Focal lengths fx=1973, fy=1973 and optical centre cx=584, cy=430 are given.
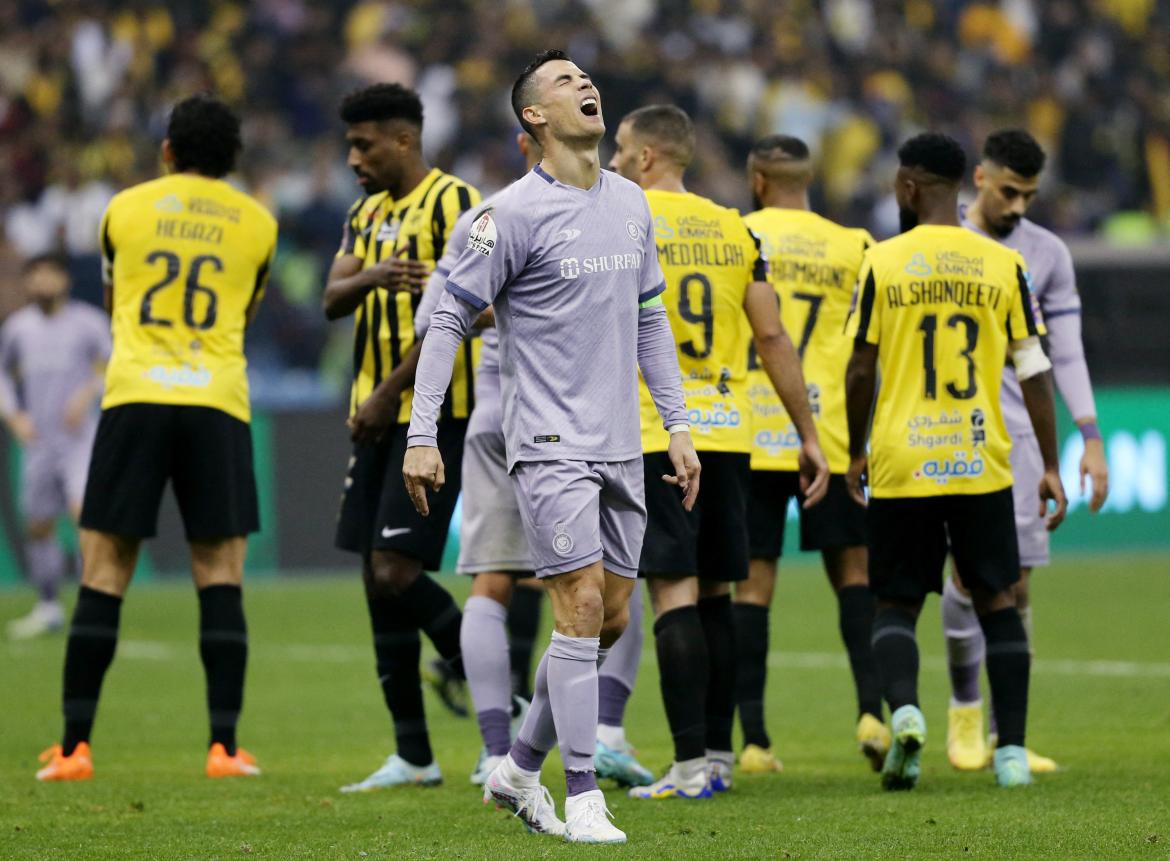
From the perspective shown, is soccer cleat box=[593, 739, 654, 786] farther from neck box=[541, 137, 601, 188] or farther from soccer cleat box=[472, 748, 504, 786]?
neck box=[541, 137, 601, 188]

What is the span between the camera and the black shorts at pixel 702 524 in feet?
21.5

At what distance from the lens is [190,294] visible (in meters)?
7.55

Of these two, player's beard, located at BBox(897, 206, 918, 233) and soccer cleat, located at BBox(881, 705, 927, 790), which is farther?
player's beard, located at BBox(897, 206, 918, 233)

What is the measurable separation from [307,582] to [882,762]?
10080 millimetres

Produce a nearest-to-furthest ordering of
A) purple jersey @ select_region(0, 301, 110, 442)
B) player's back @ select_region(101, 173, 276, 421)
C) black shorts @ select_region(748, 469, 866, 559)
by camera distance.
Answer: player's back @ select_region(101, 173, 276, 421) < black shorts @ select_region(748, 469, 866, 559) < purple jersey @ select_region(0, 301, 110, 442)

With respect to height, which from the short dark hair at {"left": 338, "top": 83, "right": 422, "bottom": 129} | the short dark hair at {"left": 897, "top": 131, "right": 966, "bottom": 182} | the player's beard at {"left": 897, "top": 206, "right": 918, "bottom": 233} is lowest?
the player's beard at {"left": 897, "top": 206, "right": 918, "bottom": 233}

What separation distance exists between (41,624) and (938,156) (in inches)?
342

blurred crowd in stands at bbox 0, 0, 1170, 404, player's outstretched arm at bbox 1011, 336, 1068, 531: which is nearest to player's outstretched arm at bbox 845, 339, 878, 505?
player's outstretched arm at bbox 1011, 336, 1068, 531

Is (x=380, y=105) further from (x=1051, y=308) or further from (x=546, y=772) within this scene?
(x=1051, y=308)

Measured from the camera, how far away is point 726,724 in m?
6.90

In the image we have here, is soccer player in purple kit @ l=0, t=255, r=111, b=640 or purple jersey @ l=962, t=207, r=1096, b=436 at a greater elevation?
purple jersey @ l=962, t=207, r=1096, b=436

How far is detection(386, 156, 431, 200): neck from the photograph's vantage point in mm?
7324

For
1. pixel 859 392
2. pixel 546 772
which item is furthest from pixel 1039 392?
pixel 546 772

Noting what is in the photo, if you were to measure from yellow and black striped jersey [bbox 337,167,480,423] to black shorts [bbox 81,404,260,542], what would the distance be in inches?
22.3
